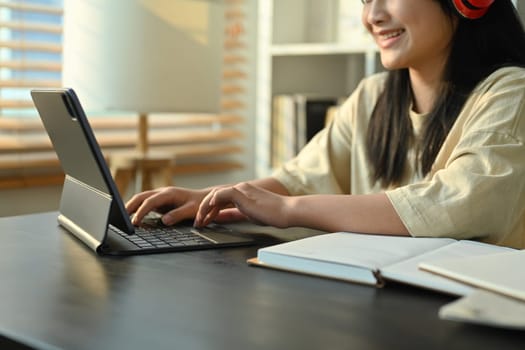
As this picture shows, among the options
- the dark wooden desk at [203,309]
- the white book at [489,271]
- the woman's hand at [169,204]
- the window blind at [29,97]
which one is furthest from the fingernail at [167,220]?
the window blind at [29,97]

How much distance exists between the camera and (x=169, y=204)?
137 cm

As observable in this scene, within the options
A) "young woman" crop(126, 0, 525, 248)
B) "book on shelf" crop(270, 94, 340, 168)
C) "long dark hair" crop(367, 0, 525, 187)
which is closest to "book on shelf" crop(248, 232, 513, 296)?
"young woman" crop(126, 0, 525, 248)

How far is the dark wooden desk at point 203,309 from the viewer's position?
0.71 metres

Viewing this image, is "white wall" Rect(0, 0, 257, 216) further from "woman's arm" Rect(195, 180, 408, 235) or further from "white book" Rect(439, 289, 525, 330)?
"white book" Rect(439, 289, 525, 330)

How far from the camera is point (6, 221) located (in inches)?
52.2

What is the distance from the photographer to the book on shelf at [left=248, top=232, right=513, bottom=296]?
875 mm

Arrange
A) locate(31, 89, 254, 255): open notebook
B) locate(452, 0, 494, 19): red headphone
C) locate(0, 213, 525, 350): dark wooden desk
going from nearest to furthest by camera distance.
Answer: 1. locate(0, 213, 525, 350): dark wooden desk
2. locate(31, 89, 254, 255): open notebook
3. locate(452, 0, 494, 19): red headphone

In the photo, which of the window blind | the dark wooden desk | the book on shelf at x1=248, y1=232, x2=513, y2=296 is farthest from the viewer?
the window blind

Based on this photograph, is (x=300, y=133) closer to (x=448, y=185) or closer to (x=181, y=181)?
(x=181, y=181)

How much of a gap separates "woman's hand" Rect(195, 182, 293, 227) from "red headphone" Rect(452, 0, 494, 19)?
1.57 feet

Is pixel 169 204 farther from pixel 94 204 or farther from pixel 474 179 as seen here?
pixel 474 179

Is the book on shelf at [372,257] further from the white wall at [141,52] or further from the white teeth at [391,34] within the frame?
the white wall at [141,52]

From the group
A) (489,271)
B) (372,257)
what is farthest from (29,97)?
(489,271)

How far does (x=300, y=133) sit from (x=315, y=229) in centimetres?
142
